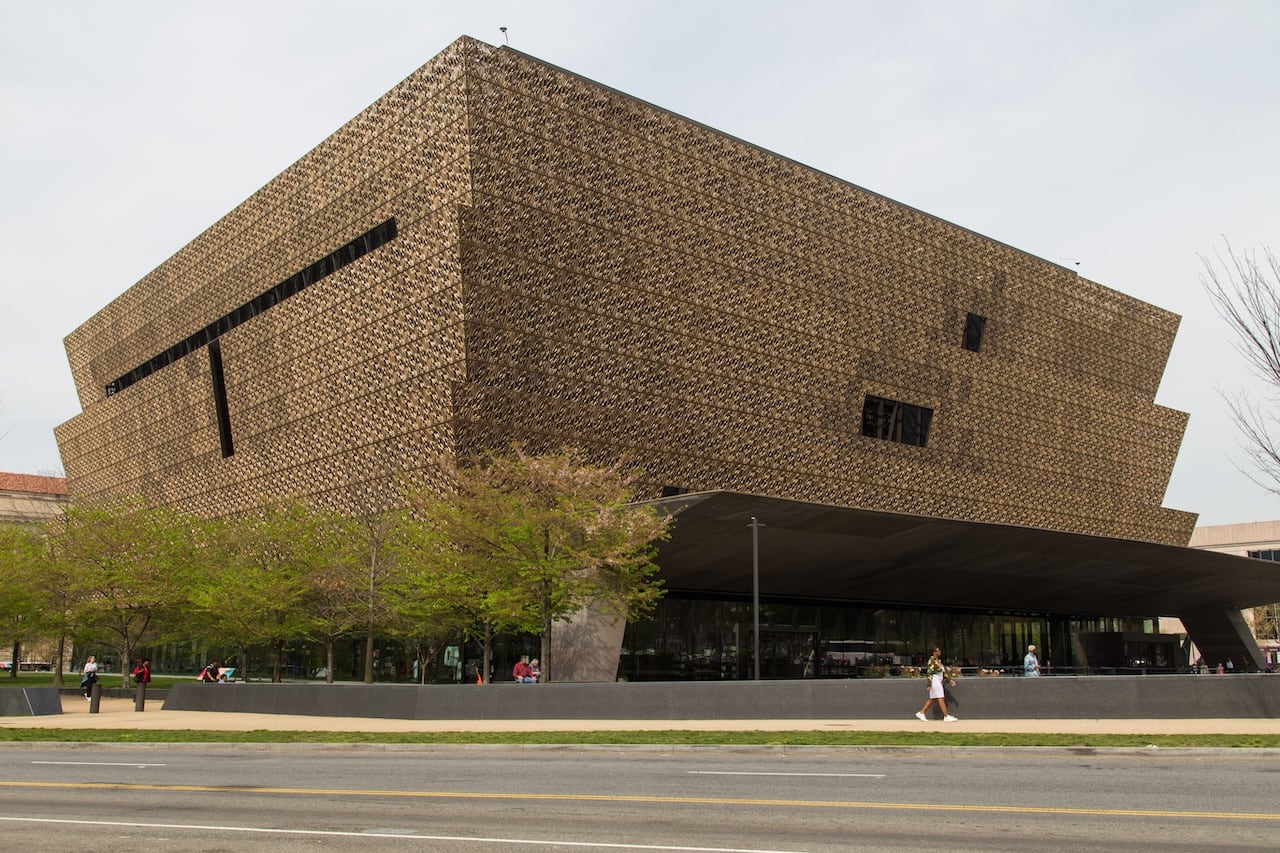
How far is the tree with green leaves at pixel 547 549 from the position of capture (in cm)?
3497

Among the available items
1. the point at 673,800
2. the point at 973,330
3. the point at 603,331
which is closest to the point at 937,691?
the point at 673,800

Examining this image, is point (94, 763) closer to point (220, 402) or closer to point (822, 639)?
point (822, 639)

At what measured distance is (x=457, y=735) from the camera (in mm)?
22953

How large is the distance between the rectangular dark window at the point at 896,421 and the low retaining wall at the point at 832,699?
34.1m

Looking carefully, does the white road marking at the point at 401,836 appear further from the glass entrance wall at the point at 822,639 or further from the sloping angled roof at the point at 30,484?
the sloping angled roof at the point at 30,484

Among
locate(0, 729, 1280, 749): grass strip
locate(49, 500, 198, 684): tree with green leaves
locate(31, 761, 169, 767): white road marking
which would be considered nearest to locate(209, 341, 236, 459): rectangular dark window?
locate(49, 500, 198, 684): tree with green leaves

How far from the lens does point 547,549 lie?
1406 inches

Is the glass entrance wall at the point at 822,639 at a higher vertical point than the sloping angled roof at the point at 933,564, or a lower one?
lower

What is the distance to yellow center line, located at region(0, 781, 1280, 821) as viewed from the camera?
1072 centimetres

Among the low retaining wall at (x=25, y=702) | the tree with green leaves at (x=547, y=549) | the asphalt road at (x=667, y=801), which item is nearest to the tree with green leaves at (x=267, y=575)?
Answer: the tree with green leaves at (x=547, y=549)

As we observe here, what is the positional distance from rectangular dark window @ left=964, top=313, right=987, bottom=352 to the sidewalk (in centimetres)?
4280

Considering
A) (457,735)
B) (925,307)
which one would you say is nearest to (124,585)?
(457,735)

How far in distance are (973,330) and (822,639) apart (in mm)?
21400

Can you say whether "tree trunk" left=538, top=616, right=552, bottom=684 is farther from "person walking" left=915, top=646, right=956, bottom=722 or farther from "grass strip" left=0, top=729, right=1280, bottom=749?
"person walking" left=915, top=646, right=956, bottom=722
